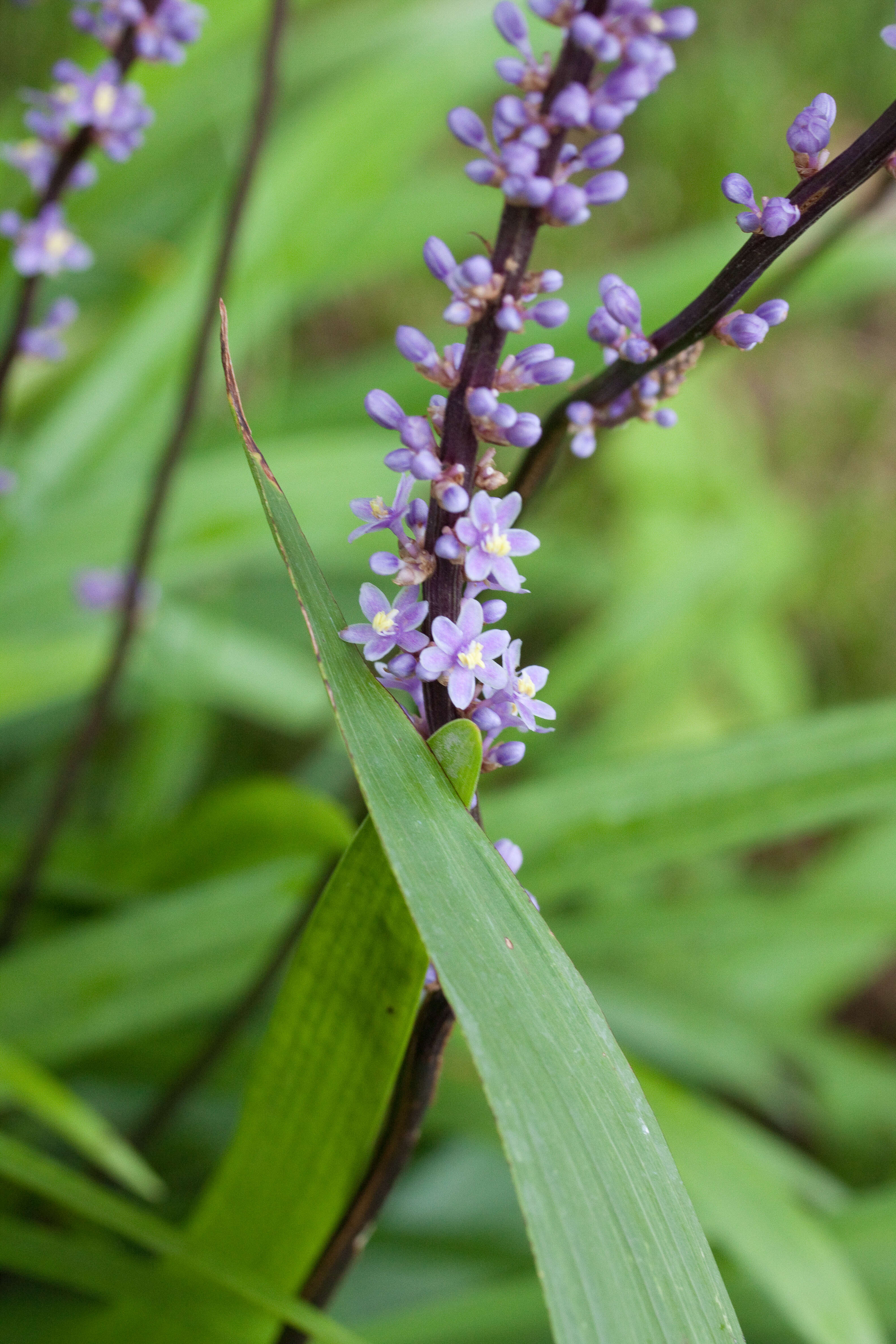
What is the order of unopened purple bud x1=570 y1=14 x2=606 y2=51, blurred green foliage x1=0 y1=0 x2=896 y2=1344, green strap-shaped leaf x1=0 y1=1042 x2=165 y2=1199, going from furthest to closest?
blurred green foliage x1=0 y1=0 x2=896 y2=1344 < green strap-shaped leaf x1=0 y1=1042 x2=165 y2=1199 < unopened purple bud x1=570 y1=14 x2=606 y2=51

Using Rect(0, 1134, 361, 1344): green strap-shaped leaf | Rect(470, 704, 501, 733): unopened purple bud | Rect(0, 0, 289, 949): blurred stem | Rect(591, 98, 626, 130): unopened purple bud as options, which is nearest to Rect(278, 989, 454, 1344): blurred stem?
Rect(0, 1134, 361, 1344): green strap-shaped leaf

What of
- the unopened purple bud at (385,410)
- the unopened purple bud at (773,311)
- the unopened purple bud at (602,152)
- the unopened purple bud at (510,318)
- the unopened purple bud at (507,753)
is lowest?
the unopened purple bud at (507,753)

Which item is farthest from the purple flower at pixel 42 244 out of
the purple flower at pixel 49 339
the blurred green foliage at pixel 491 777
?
the blurred green foliage at pixel 491 777

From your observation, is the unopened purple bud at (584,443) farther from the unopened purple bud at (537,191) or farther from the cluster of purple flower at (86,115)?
the cluster of purple flower at (86,115)

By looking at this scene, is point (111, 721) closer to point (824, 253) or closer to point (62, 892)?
point (62, 892)

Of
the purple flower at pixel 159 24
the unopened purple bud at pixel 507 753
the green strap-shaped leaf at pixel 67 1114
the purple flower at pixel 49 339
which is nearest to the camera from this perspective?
the unopened purple bud at pixel 507 753

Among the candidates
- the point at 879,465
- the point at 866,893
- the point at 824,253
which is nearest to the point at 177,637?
the point at 824,253

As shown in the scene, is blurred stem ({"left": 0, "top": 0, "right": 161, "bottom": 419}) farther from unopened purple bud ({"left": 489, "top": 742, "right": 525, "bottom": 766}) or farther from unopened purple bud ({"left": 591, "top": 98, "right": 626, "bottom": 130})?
unopened purple bud ({"left": 489, "top": 742, "right": 525, "bottom": 766})
